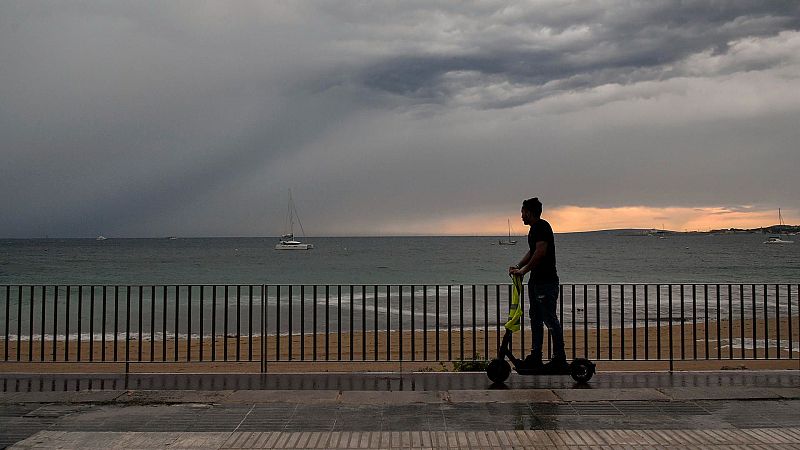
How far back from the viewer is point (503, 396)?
6605 millimetres

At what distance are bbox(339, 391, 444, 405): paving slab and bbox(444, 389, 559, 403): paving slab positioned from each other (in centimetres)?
15

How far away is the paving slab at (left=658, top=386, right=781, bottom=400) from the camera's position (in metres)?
6.52

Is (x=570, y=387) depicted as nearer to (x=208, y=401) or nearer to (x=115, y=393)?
(x=208, y=401)

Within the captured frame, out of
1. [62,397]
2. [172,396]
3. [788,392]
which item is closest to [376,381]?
[172,396]

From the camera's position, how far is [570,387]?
699 centimetres

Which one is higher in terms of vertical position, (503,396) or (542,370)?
(542,370)

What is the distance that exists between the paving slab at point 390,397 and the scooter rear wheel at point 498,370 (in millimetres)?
663

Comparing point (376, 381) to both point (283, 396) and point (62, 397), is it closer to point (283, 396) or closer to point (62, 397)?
point (283, 396)

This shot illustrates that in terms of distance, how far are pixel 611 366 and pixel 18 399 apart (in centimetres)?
777

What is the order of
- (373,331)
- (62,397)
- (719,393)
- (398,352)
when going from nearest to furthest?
(62,397)
(719,393)
(398,352)
(373,331)

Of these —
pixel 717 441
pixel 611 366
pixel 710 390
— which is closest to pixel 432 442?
pixel 717 441

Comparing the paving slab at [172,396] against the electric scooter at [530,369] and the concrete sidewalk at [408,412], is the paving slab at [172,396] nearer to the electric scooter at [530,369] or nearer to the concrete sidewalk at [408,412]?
the concrete sidewalk at [408,412]

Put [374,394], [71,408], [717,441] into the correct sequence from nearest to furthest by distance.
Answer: [717,441], [71,408], [374,394]

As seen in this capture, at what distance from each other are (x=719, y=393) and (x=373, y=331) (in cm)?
1059
